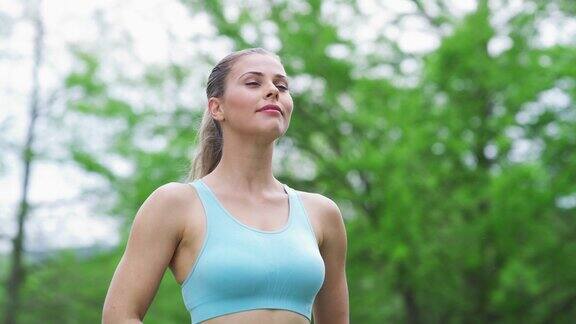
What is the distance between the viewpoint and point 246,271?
7.51 ft

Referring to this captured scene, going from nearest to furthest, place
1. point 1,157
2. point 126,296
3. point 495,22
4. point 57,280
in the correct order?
point 126,296, point 495,22, point 1,157, point 57,280

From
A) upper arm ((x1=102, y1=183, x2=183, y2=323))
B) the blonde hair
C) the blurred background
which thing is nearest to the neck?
the blonde hair

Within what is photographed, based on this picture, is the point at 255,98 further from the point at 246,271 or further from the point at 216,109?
the point at 246,271

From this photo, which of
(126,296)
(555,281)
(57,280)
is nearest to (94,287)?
(57,280)

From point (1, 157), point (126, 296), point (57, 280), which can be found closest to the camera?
point (126, 296)

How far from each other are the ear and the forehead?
0.09 metres

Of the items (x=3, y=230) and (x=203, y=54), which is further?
(x=3, y=230)

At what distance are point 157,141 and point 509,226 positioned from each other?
5.48 m

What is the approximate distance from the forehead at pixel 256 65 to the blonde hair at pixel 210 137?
29mm

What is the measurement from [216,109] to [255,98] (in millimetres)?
157

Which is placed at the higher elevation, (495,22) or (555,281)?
(495,22)

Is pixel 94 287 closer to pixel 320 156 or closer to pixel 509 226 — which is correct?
pixel 320 156

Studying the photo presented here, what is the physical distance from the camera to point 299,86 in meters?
13.7

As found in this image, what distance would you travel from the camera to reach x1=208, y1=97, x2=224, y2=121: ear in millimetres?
2602
